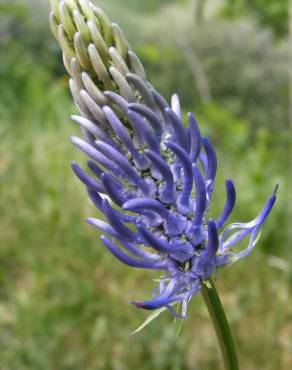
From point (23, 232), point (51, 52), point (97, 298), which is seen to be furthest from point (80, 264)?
point (51, 52)

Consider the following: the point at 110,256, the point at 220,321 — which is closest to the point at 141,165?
the point at 220,321

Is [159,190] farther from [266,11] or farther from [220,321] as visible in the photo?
[266,11]

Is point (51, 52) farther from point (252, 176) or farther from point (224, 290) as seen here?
point (224, 290)

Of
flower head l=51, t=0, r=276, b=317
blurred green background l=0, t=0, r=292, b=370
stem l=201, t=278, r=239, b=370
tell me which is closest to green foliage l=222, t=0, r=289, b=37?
blurred green background l=0, t=0, r=292, b=370

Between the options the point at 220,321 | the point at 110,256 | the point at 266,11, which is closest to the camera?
the point at 220,321

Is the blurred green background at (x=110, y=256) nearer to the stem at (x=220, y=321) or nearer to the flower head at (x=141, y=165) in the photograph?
the stem at (x=220, y=321)

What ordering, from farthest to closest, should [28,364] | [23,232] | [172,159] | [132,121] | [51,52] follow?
[51,52], [23,232], [28,364], [172,159], [132,121]
